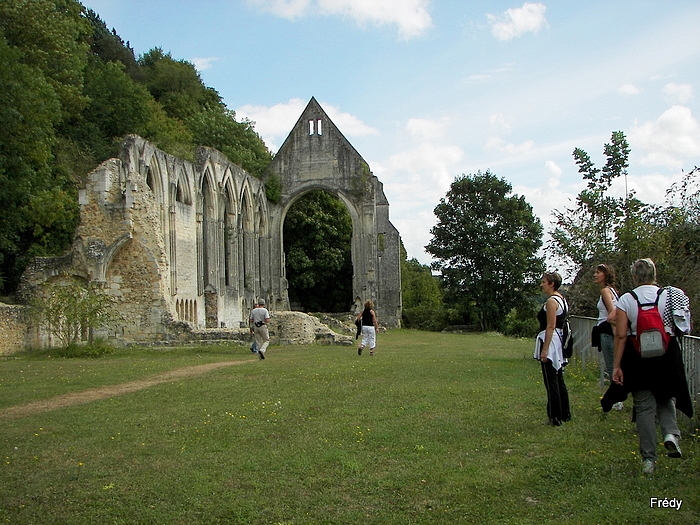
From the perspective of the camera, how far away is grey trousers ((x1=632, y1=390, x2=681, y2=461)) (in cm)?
524

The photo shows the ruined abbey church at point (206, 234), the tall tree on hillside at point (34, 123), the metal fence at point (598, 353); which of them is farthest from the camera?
the tall tree on hillside at point (34, 123)

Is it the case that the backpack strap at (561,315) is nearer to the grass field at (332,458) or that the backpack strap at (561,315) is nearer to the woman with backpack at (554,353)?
the woman with backpack at (554,353)

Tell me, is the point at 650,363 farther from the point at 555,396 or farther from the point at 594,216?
the point at 594,216

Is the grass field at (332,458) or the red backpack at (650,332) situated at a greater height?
the red backpack at (650,332)

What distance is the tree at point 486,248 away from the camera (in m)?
37.6

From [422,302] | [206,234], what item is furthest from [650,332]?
[422,302]

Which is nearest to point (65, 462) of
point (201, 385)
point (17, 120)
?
point (201, 385)

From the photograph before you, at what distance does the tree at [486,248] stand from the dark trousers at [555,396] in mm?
30507

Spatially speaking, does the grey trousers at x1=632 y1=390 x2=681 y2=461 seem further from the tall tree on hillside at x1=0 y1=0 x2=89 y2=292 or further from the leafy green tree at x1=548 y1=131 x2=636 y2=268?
the tall tree on hillside at x1=0 y1=0 x2=89 y2=292

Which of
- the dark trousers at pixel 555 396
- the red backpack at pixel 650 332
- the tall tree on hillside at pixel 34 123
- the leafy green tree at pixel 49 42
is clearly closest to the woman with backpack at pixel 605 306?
the dark trousers at pixel 555 396

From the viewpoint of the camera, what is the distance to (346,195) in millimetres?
39250

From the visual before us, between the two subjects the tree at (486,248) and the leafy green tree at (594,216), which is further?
the tree at (486,248)

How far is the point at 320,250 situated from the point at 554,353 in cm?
3560

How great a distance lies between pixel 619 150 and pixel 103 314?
480 inches
